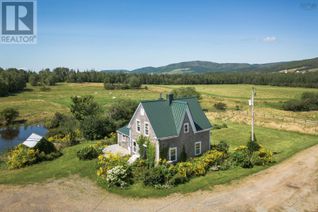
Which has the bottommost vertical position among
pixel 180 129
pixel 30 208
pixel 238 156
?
pixel 30 208

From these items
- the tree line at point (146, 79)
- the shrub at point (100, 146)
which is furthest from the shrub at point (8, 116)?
the tree line at point (146, 79)

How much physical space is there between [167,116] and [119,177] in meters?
8.08

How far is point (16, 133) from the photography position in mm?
53000

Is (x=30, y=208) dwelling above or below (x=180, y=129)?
below

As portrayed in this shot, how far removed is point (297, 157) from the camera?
27469mm

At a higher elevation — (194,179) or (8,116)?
(8,116)

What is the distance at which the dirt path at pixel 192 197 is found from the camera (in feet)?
57.9

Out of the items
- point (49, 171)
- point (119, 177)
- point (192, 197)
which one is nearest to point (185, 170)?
point (192, 197)

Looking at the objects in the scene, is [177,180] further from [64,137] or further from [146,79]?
[146,79]

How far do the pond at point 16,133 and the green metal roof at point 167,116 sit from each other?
89.9 ft

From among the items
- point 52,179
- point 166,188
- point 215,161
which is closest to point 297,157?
point 215,161

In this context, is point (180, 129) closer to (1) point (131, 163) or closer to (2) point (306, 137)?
(1) point (131, 163)

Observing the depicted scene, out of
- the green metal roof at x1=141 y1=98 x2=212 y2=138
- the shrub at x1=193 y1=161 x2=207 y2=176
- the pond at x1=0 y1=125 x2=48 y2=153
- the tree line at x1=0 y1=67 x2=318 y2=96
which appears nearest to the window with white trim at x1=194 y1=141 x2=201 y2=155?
the green metal roof at x1=141 y1=98 x2=212 y2=138

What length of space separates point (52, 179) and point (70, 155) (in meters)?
7.32
